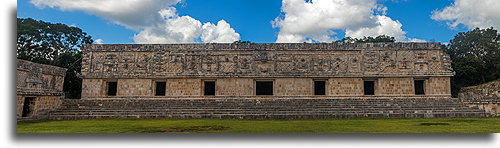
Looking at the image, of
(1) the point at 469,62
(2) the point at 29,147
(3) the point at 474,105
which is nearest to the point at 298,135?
(2) the point at 29,147

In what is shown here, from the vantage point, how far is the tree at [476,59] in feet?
63.7

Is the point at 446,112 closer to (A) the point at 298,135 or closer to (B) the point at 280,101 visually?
(B) the point at 280,101

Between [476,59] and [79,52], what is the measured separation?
981 inches

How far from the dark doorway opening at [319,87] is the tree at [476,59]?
32.3ft

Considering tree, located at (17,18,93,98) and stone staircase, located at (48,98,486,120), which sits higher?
tree, located at (17,18,93,98)

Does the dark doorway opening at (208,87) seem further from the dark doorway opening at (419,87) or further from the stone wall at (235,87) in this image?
the dark doorway opening at (419,87)

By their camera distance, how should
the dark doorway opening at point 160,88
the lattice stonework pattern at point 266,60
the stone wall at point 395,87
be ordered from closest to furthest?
the stone wall at point 395,87
the lattice stonework pattern at point 266,60
the dark doorway opening at point 160,88

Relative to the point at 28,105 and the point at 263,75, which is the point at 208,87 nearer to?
the point at 263,75

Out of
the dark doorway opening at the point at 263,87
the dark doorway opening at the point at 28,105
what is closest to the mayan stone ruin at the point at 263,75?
the dark doorway opening at the point at 263,87

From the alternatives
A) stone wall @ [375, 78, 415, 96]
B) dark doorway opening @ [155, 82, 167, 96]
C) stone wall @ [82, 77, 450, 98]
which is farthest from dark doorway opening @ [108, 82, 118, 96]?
stone wall @ [375, 78, 415, 96]

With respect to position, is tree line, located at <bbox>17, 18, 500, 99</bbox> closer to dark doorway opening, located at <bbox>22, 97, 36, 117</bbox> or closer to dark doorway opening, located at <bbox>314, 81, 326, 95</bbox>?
dark doorway opening, located at <bbox>22, 97, 36, 117</bbox>

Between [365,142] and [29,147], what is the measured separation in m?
6.50

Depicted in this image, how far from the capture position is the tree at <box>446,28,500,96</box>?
19.4 m

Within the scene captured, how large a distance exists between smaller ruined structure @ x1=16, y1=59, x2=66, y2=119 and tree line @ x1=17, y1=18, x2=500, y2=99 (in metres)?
4.71
